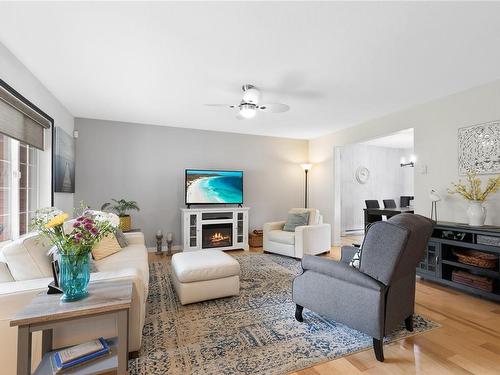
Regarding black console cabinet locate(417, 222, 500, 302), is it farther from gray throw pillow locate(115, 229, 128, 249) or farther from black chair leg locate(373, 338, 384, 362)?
gray throw pillow locate(115, 229, 128, 249)

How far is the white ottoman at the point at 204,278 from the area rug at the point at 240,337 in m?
0.10

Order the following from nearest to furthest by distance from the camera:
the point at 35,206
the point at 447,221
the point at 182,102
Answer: the point at 35,206
the point at 447,221
the point at 182,102

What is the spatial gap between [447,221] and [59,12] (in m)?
4.45

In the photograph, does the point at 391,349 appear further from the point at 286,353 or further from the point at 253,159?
the point at 253,159

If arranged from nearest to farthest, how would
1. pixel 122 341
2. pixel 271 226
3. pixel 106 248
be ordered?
pixel 122 341
pixel 106 248
pixel 271 226

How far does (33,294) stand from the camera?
1556 mm

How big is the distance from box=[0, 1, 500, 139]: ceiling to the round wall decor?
11.2 feet

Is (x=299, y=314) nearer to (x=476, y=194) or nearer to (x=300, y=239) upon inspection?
(x=300, y=239)

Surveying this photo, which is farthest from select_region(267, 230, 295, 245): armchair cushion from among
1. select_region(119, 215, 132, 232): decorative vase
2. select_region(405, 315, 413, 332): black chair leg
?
select_region(119, 215, 132, 232): decorative vase

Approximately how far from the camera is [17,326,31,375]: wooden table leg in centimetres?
126

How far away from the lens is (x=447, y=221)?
10.9 feet

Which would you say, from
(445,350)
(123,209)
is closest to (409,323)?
(445,350)

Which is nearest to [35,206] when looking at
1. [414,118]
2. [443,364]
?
Result: [443,364]

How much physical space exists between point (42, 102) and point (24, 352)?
2790mm
